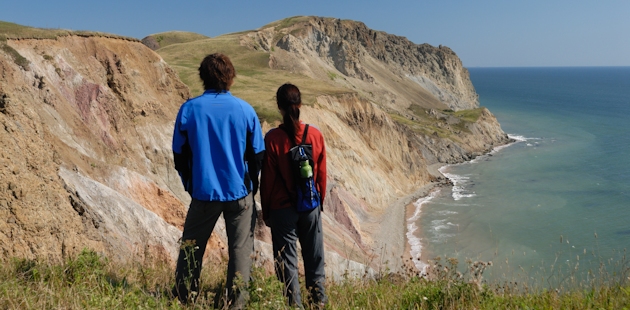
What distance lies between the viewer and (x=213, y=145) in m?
4.36

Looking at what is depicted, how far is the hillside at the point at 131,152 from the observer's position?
7.51 meters

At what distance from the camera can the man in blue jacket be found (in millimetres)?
Answer: 4336

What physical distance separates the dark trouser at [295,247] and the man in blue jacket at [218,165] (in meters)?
0.34

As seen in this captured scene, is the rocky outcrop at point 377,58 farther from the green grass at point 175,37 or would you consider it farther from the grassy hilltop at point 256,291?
the grassy hilltop at point 256,291

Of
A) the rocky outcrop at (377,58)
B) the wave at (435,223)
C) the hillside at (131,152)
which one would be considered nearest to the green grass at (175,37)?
the rocky outcrop at (377,58)

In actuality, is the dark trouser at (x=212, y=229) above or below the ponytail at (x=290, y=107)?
below

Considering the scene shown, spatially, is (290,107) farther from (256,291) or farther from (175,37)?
(175,37)

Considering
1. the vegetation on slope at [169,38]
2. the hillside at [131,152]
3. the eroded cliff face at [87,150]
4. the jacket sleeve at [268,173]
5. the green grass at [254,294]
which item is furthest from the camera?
the vegetation on slope at [169,38]

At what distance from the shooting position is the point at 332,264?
14.5 meters

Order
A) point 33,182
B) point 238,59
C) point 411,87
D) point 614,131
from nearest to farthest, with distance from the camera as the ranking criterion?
1. point 33,182
2. point 238,59
3. point 614,131
4. point 411,87

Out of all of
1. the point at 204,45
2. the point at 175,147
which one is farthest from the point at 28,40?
the point at 204,45

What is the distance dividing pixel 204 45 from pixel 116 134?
133ft

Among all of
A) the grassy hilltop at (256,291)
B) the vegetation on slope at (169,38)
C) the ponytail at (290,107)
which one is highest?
the vegetation on slope at (169,38)

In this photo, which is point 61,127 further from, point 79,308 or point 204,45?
point 204,45
